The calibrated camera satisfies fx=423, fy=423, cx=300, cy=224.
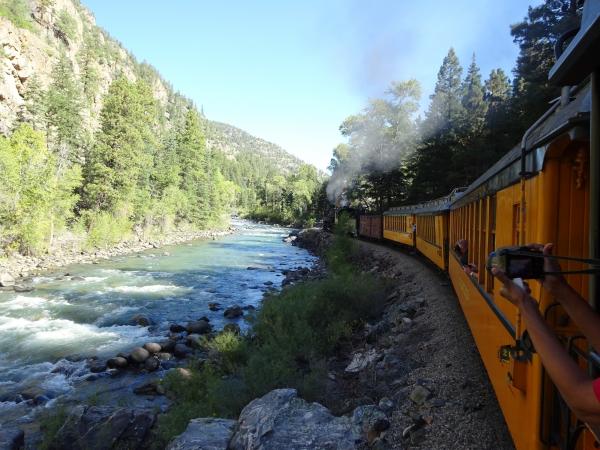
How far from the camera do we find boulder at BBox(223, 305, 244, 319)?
15.8m

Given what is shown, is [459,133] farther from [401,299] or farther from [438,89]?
[401,299]

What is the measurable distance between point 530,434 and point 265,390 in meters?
5.59

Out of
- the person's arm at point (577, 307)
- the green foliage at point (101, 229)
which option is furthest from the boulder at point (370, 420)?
the green foliage at point (101, 229)

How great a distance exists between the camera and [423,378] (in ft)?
21.7

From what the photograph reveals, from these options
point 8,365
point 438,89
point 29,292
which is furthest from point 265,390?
point 438,89

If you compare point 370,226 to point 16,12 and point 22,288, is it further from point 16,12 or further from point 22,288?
→ point 16,12

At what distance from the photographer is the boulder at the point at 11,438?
6.86 m

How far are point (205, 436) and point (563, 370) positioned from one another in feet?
18.5

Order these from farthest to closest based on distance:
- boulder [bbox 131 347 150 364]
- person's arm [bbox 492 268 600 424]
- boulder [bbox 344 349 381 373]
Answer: boulder [bbox 131 347 150 364], boulder [bbox 344 349 381 373], person's arm [bbox 492 268 600 424]

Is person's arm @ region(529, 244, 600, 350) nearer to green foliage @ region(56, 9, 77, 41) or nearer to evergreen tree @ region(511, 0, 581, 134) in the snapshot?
evergreen tree @ region(511, 0, 581, 134)

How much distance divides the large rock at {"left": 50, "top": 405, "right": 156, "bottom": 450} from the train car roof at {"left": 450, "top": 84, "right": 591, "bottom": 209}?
6.76 metres

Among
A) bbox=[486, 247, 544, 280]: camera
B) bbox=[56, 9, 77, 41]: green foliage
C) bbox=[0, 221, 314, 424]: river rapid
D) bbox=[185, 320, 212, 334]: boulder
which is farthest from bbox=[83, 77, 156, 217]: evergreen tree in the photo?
bbox=[56, 9, 77, 41]: green foliage

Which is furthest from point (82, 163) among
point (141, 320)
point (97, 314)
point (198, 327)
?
point (198, 327)

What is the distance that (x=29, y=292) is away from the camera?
60.0ft
